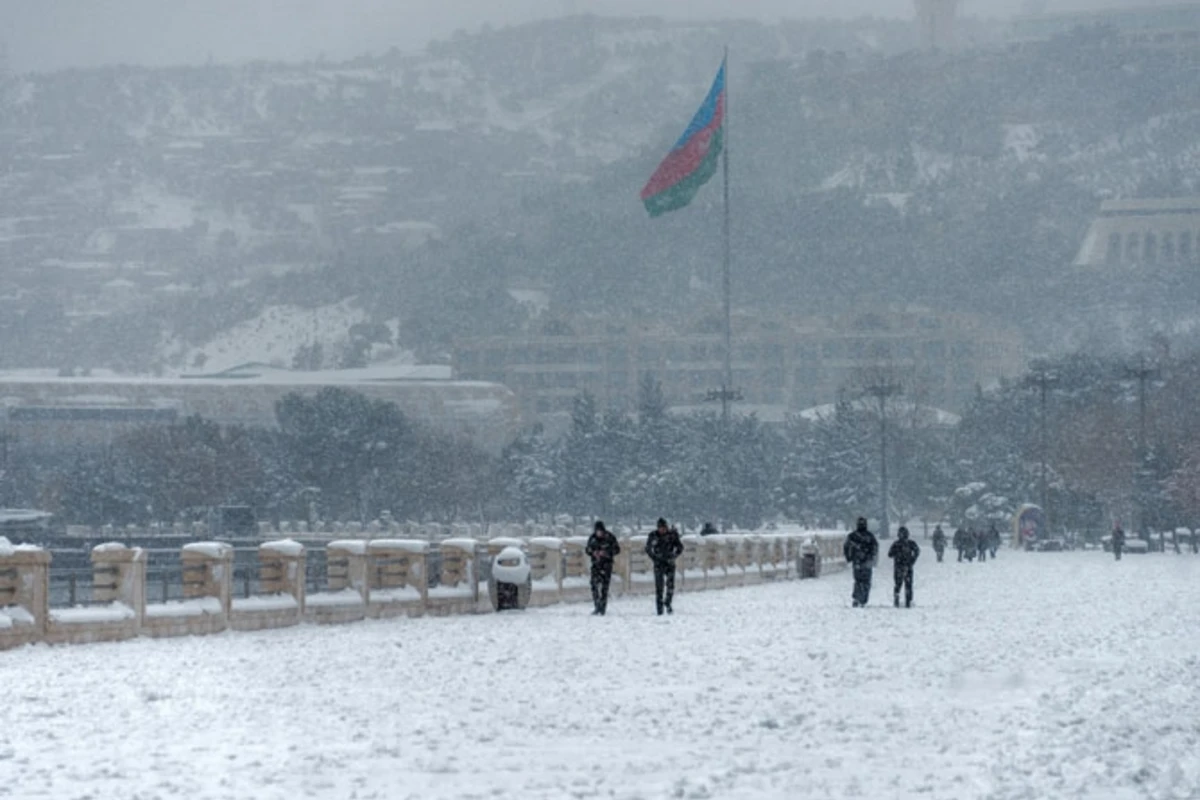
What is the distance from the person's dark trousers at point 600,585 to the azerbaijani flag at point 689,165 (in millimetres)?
41069

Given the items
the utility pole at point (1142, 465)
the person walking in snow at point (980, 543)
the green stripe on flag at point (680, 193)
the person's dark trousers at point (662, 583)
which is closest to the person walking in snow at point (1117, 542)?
the person walking in snow at point (980, 543)

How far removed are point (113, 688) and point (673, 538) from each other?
57.5ft

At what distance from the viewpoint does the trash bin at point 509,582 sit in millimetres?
41650

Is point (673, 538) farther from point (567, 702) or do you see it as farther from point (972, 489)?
point (972, 489)

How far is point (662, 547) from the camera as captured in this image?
1564 inches

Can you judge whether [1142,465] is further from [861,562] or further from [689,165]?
[861,562]

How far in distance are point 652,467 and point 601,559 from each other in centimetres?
11727

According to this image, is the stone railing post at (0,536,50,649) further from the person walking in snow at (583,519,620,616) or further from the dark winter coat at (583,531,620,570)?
the dark winter coat at (583,531,620,570)

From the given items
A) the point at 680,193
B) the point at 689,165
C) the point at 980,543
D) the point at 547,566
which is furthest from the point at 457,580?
the point at 980,543

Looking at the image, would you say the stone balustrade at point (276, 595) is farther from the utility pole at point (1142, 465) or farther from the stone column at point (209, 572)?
the utility pole at point (1142, 465)

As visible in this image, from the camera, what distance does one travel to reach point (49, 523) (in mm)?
137875

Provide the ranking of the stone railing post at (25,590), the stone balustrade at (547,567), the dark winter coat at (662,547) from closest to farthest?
the stone railing post at (25,590) → the dark winter coat at (662,547) → the stone balustrade at (547,567)

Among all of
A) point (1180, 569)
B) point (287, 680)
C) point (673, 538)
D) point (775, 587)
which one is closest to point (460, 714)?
point (287, 680)

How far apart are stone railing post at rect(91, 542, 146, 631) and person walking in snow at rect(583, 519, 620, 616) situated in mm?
8533
